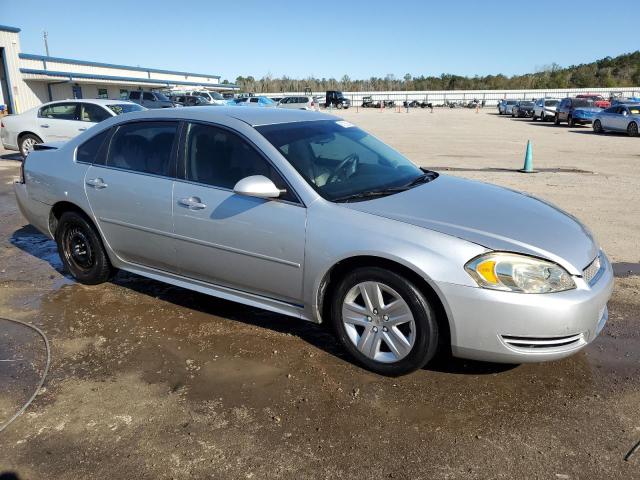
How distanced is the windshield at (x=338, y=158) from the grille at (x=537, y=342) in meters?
1.40

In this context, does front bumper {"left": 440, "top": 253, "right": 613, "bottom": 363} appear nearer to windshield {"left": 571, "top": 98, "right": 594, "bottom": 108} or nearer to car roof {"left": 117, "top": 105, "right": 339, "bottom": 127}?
car roof {"left": 117, "top": 105, "right": 339, "bottom": 127}

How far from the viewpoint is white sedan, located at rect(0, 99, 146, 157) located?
493 inches

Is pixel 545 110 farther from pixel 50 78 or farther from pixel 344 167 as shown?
pixel 344 167

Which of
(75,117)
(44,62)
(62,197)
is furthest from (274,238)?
(44,62)

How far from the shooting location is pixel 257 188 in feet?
11.6

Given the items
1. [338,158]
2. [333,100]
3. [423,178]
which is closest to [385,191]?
[338,158]

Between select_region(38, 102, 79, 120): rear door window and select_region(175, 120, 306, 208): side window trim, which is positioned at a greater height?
select_region(175, 120, 306, 208): side window trim

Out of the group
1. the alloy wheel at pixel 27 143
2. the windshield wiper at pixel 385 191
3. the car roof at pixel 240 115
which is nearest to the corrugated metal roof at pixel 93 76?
the alloy wheel at pixel 27 143

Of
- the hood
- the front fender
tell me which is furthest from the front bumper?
the hood

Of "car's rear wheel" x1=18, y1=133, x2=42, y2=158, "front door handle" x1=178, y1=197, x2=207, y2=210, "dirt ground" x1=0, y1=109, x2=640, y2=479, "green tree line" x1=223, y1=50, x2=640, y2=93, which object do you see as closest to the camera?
"dirt ground" x1=0, y1=109, x2=640, y2=479

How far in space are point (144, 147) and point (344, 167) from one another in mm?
1722

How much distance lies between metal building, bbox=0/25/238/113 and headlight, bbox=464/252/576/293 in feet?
111

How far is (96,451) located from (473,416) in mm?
2061

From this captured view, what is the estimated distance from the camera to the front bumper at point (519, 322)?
298cm
